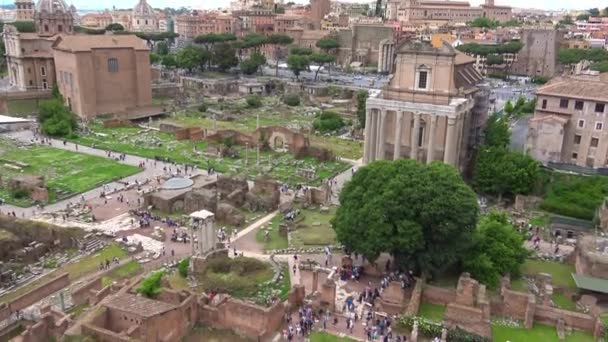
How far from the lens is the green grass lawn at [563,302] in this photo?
29562mm

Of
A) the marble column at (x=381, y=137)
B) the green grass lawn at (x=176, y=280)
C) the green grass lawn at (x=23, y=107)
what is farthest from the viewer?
the green grass lawn at (x=23, y=107)

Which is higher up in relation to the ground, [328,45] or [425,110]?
[328,45]

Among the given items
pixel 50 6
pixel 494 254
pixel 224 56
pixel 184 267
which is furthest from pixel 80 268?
pixel 224 56

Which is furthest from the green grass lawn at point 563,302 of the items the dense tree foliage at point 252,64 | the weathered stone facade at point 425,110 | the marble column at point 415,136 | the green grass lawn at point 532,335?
the dense tree foliage at point 252,64

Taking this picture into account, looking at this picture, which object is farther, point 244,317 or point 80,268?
point 80,268

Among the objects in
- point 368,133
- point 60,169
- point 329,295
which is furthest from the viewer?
point 60,169

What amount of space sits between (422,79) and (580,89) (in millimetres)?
13234

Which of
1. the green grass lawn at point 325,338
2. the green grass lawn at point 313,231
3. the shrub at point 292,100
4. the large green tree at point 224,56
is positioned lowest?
the green grass lawn at point 325,338

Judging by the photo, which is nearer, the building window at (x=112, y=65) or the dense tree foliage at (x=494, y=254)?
the dense tree foliage at (x=494, y=254)

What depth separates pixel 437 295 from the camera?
29.1 meters

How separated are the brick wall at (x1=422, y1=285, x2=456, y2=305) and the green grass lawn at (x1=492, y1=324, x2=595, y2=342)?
8.35 ft

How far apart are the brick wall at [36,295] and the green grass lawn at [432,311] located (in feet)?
65.0

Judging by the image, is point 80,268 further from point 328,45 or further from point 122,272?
point 328,45

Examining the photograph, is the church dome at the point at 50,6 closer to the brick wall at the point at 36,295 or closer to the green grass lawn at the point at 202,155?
the green grass lawn at the point at 202,155
